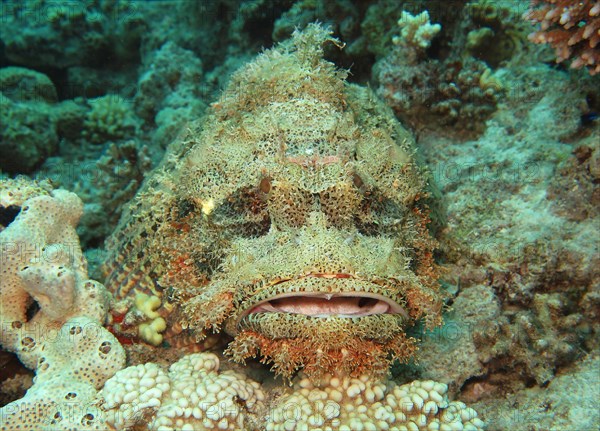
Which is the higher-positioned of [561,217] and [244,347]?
[561,217]

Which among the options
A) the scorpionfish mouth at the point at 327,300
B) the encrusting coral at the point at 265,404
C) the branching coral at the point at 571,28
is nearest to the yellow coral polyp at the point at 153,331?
the encrusting coral at the point at 265,404

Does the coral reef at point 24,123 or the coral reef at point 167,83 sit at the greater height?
the coral reef at point 167,83

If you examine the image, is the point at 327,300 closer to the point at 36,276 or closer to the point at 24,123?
the point at 36,276

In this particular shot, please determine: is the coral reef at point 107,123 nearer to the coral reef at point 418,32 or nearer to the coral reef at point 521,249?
the coral reef at point 418,32

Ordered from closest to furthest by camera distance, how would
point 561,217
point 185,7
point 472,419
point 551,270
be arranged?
point 472,419 < point 551,270 < point 561,217 < point 185,7

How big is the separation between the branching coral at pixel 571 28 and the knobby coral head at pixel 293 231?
243 cm

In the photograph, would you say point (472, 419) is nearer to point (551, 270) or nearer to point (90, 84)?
point (551, 270)

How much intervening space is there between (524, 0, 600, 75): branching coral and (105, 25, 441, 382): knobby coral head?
2.43 m

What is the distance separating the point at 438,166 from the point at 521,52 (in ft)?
7.79

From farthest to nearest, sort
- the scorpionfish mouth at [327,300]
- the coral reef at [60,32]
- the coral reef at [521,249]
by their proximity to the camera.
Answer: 1. the coral reef at [60,32]
2. the coral reef at [521,249]
3. the scorpionfish mouth at [327,300]

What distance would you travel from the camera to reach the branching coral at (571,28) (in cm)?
456

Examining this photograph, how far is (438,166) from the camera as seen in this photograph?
5676mm

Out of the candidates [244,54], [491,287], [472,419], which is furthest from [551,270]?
[244,54]

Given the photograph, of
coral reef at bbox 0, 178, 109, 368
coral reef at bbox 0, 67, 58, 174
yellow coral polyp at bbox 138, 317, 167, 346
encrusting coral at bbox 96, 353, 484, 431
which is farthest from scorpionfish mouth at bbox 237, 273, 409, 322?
coral reef at bbox 0, 67, 58, 174
